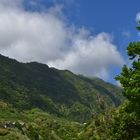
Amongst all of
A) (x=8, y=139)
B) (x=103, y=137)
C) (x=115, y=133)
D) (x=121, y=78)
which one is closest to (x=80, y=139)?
(x=8, y=139)

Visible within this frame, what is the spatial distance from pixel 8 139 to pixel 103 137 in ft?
216

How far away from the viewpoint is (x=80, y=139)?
126938 millimetres

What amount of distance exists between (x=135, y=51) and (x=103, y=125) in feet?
116

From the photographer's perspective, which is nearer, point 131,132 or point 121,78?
point 121,78

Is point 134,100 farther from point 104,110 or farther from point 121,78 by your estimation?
point 104,110

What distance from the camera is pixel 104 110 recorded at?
67250 millimetres

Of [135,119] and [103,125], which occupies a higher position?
[103,125]

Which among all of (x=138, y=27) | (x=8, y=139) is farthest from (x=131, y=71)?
(x=8, y=139)

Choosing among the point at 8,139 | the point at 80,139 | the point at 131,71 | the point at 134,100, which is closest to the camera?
the point at 134,100

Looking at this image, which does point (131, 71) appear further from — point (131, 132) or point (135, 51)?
point (131, 132)

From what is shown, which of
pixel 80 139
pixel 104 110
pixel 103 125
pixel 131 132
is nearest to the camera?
pixel 131 132

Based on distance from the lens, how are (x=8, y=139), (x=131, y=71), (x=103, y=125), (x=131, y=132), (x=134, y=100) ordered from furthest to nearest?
(x=8, y=139), (x=103, y=125), (x=131, y=132), (x=131, y=71), (x=134, y=100)

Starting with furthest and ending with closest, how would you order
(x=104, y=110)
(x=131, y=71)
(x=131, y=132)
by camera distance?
(x=104, y=110) < (x=131, y=132) < (x=131, y=71)

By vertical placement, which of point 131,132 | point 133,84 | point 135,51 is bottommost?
point 131,132
